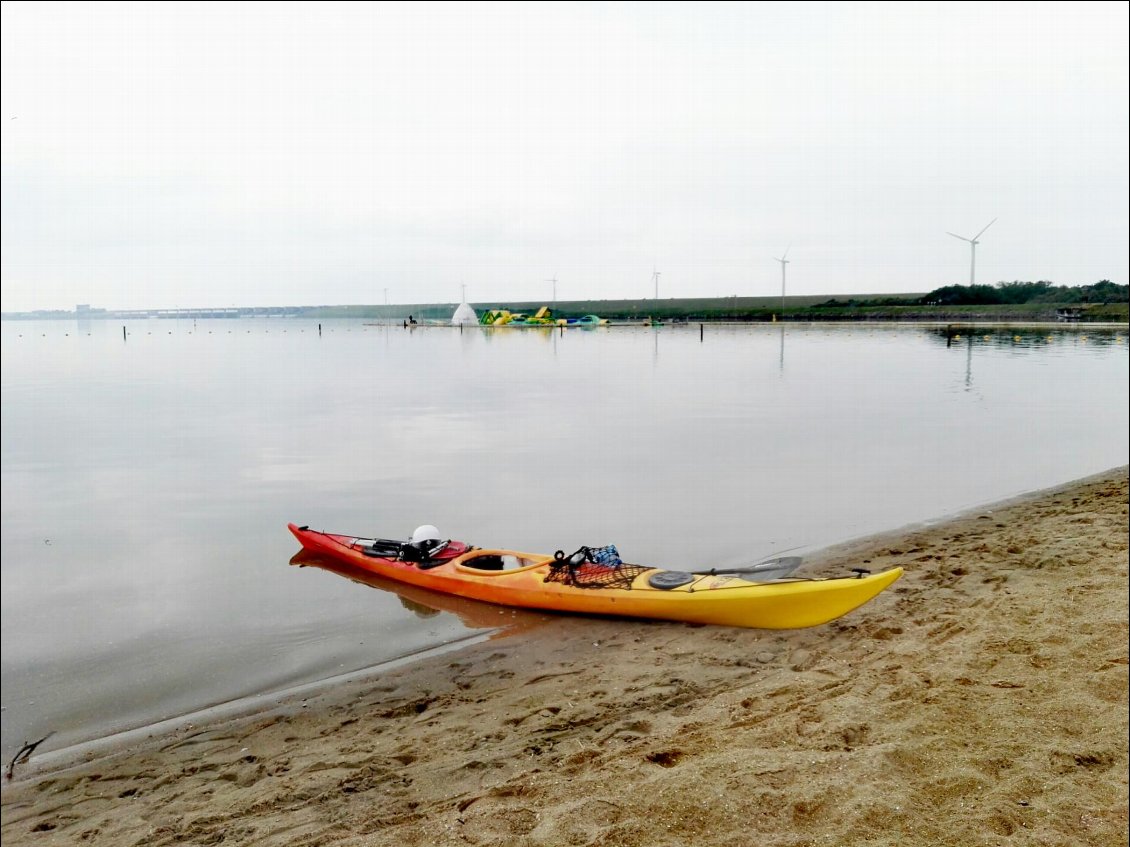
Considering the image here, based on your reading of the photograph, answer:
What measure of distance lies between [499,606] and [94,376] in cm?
4133

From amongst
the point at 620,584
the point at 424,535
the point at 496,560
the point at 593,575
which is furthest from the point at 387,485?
the point at 620,584

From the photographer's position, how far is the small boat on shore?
283 inches

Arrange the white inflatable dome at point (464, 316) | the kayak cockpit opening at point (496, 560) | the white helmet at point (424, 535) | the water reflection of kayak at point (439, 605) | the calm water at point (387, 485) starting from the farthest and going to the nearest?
the white inflatable dome at point (464, 316) → the white helmet at point (424, 535) → the kayak cockpit opening at point (496, 560) → the water reflection of kayak at point (439, 605) → the calm water at point (387, 485)

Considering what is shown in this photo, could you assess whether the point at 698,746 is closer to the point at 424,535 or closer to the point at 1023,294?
the point at 424,535

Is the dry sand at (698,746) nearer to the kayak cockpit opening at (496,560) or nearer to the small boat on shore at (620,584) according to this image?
the small boat on shore at (620,584)

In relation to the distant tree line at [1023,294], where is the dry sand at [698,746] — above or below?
below

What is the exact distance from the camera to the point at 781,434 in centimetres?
2066

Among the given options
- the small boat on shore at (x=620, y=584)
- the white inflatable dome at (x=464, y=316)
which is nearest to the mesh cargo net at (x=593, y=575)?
the small boat on shore at (x=620, y=584)

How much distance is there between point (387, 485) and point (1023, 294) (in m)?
100.0

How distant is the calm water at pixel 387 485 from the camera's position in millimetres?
7992

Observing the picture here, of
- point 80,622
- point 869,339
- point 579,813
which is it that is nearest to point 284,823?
point 579,813

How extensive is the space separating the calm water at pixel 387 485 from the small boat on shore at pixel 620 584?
1.34 ft

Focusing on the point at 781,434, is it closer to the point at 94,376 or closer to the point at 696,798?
the point at 696,798

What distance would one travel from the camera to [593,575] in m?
8.27
